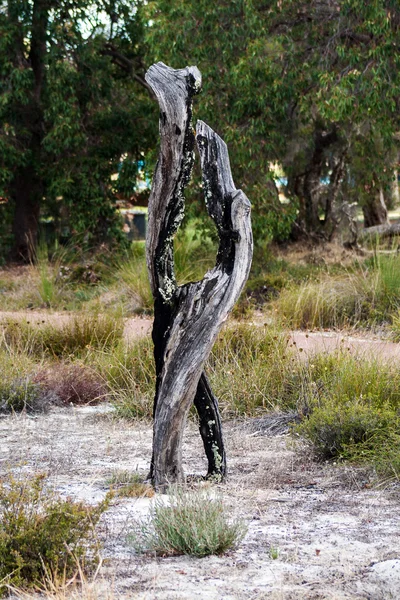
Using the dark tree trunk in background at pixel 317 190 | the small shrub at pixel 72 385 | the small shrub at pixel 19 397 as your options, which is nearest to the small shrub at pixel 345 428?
the small shrub at pixel 72 385

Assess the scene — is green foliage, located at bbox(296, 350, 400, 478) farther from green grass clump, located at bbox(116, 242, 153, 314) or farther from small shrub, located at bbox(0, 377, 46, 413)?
green grass clump, located at bbox(116, 242, 153, 314)

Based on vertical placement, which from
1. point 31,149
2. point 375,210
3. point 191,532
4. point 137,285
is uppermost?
point 31,149

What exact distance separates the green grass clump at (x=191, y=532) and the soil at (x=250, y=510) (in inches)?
2.4

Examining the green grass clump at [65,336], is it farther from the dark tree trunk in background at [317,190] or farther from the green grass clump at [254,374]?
the dark tree trunk in background at [317,190]

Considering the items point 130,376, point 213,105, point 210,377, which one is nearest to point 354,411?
point 210,377

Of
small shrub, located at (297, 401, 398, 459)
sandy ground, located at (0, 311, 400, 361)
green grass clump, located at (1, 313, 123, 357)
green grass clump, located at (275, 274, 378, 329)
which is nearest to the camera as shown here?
small shrub, located at (297, 401, 398, 459)

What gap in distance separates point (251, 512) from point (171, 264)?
1.40 meters

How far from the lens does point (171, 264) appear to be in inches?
215

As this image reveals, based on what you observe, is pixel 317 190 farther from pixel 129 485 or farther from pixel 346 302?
pixel 129 485

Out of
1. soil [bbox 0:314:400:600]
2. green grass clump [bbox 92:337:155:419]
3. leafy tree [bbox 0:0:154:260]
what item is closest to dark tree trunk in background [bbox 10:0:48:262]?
leafy tree [bbox 0:0:154:260]

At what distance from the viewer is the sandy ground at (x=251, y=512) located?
13.1 feet

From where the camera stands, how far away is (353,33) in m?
12.5

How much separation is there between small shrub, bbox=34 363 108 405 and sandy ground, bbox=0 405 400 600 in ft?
1.49

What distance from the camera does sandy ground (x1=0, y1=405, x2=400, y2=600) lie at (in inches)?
157
